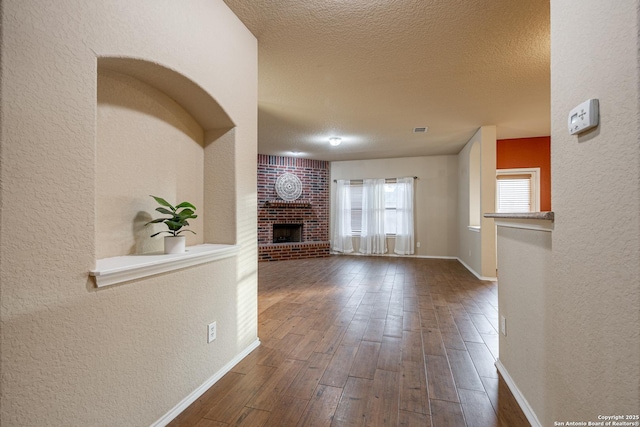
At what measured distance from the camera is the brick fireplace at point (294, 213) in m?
6.82

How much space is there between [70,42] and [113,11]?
0.26m

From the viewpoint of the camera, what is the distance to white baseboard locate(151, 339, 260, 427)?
144cm

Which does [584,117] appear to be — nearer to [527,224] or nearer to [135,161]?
[527,224]

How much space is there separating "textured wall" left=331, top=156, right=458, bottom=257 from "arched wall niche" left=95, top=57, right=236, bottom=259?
5736mm

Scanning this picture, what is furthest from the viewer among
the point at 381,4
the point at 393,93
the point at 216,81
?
the point at 393,93

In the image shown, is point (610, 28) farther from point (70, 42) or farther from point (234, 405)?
point (234, 405)

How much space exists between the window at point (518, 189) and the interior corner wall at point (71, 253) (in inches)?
224

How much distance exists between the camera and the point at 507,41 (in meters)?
2.39

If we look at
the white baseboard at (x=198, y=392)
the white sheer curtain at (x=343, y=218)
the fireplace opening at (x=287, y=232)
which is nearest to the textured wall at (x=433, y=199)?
the white sheer curtain at (x=343, y=218)

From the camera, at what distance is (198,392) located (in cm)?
167

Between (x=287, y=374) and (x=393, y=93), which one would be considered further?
(x=393, y=93)

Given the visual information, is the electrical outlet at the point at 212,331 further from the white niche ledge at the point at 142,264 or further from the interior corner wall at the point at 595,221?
the interior corner wall at the point at 595,221

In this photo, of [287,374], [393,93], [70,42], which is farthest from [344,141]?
[70,42]

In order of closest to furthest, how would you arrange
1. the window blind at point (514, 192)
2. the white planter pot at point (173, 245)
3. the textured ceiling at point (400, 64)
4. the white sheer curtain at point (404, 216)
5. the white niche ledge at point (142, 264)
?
1. the white niche ledge at point (142, 264)
2. the white planter pot at point (173, 245)
3. the textured ceiling at point (400, 64)
4. the window blind at point (514, 192)
5. the white sheer curtain at point (404, 216)
